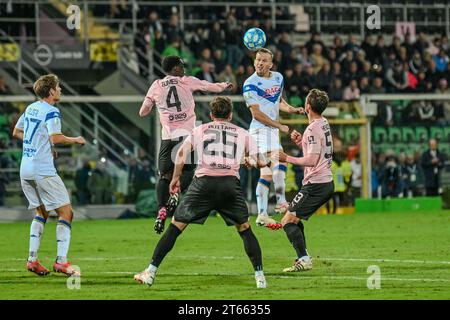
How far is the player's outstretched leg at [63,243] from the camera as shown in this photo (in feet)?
44.5

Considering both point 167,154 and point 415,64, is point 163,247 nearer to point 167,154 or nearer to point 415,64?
point 167,154

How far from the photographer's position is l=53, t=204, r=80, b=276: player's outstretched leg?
13555 mm

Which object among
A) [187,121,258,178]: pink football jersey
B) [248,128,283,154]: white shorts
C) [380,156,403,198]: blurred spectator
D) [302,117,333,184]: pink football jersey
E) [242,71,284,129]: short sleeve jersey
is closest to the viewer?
[187,121,258,178]: pink football jersey

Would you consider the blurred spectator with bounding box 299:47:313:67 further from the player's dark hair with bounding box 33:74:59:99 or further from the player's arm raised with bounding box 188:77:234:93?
the player's dark hair with bounding box 33:74:59:99

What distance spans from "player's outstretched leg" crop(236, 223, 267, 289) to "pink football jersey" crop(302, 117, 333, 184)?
2024 mm

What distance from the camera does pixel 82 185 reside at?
86.6 feet

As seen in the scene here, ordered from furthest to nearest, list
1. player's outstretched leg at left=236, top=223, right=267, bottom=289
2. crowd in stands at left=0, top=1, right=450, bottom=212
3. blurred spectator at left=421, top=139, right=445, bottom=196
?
1. blurred spectator at left=421, top=139, right=445, bottom=196
2. crowd in stands at left=0, top=1, right=450, bottom=212
3. player's outstretched leg at left=236, top=223, right=267, bottom=289

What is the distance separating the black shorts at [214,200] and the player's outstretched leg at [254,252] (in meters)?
0.12

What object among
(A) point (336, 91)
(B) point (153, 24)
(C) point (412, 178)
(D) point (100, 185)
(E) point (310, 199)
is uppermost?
(B) point (153, 24)

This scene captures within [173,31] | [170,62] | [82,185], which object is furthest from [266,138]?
[173,31]

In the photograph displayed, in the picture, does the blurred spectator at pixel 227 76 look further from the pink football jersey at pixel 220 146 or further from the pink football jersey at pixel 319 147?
the pink football jersey at pixel 220 146

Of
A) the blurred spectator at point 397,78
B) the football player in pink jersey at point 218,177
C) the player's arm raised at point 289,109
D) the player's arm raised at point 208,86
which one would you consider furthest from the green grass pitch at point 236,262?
the blurred spectator at point 397,78

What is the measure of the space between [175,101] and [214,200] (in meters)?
4.02

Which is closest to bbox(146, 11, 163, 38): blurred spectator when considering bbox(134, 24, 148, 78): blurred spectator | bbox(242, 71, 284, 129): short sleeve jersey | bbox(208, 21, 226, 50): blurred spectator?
bbox(134, 24, 148, 78): blurred spectator
